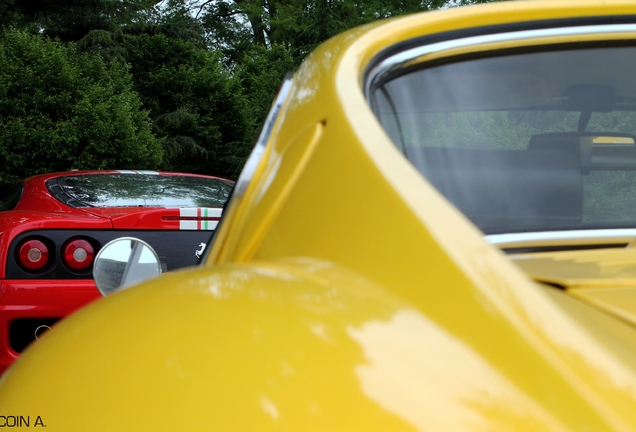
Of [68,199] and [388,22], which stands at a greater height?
[388,22]

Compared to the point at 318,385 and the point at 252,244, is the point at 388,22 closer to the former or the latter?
the point at 252,244

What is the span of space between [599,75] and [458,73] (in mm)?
350

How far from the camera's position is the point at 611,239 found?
1483mm

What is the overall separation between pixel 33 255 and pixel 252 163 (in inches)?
97.5

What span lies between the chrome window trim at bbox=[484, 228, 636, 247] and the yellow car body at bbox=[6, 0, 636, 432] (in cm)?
11

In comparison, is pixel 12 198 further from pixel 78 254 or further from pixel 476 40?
pixel 476 40

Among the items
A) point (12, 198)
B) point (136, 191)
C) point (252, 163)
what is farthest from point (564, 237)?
point (12, 198)

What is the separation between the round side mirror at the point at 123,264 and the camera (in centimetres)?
196

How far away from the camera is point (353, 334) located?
79 cm

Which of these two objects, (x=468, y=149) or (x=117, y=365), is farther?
(x=468, y=149)

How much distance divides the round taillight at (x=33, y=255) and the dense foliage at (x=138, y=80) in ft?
42.0

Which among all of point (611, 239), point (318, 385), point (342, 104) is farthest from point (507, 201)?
point (318, 385)

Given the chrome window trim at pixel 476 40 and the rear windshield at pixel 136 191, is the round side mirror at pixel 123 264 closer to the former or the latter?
the chrome window trim at pixel 476 40

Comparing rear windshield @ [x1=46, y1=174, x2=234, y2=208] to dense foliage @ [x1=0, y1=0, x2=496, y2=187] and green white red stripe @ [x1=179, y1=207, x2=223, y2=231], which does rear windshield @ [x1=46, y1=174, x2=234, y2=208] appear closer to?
green white red stripe @ [x1=179, y1=207, x2=223, y2=231]
